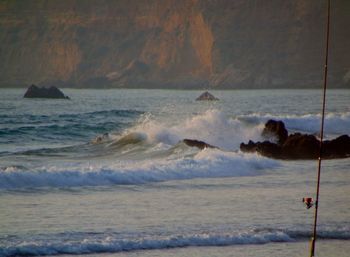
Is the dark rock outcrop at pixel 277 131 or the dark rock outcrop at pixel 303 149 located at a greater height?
the dark rock outcrop at pixel 277 131

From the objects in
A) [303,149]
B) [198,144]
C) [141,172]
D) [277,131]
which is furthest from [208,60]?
[141,172]

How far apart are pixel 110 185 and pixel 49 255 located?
6.72 m

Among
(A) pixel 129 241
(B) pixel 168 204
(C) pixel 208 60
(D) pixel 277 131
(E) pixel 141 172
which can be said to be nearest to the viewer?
(A) pixel 129 241

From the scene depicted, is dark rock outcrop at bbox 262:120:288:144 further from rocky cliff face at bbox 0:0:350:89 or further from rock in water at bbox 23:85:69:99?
rocky cliff face at bbox 0:0:350:89

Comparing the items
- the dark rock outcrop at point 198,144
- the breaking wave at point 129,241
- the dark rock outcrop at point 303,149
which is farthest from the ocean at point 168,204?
the dark rock outcrop at point 303,149

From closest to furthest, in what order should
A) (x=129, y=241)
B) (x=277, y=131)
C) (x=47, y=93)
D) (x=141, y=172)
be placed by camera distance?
(x=129, y=241) → (x=141, y=172) → (x=277, y=131) → (x=47, y=93)

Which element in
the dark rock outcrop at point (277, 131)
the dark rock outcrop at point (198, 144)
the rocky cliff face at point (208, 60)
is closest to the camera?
the dark rock outcrop at point (198, 144)

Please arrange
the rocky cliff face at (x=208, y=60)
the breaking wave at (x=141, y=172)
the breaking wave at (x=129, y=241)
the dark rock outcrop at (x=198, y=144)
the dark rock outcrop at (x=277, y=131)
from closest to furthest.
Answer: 1. the breaking wave at (x=129, y=241)
2. the breaking wave at (x=141, y=172)
3. the dark rock outcrop at (x=198, y=144)
4. the dark rock outcrop at (x=277, y=131)
5. the rocky cliff face at (x=208, y=60)

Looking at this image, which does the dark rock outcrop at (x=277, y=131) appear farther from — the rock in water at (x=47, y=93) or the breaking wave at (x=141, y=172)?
the rock in water at (x=47, y=93)

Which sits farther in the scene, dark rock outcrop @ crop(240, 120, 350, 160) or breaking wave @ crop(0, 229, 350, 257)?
dark rock outcrop @ crop(240, 120, 350, 160)

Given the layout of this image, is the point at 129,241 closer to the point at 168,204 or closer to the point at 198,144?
the point at 168,204

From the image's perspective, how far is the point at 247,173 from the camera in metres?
22.2

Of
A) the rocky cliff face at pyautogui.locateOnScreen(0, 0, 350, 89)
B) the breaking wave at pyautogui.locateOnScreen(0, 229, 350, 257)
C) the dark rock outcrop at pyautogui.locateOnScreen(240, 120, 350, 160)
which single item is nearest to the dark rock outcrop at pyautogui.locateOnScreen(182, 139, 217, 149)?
the dark rock outcrop at pyautogui.locateOnScreen(240, 120, 350, 160)

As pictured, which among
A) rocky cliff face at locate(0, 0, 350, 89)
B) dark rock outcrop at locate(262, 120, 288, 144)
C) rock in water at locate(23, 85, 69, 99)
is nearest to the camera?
dark rock outcrop at locate(262, 120, 288, 144)
